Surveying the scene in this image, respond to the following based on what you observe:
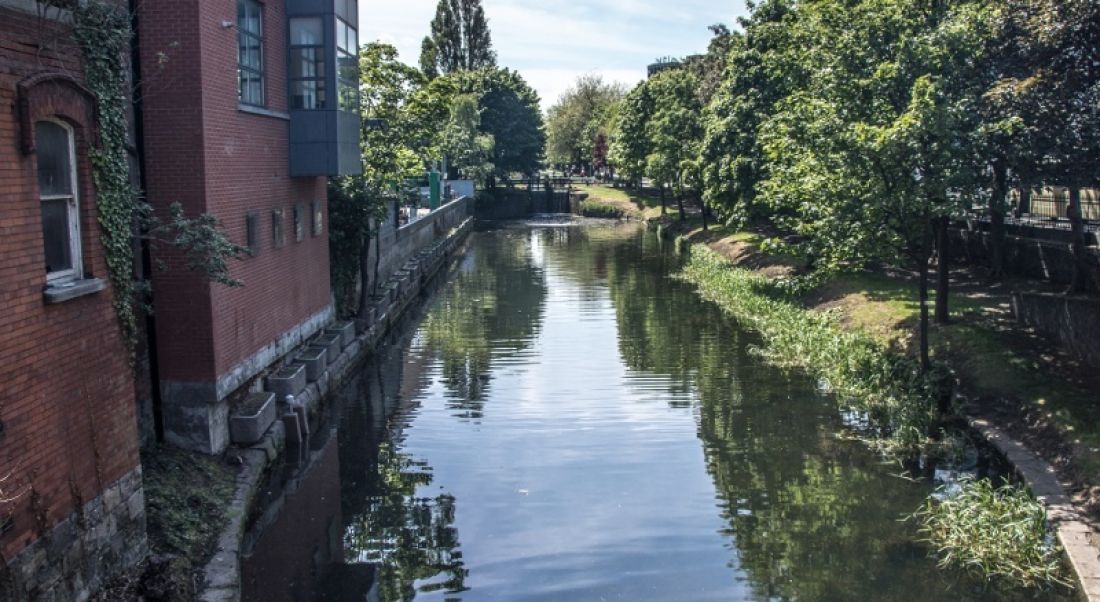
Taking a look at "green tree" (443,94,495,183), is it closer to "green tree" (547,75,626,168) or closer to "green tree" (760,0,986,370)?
"green tree" (547,75,626,168)

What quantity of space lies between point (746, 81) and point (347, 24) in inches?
792

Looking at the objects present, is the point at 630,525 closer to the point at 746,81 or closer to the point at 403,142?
the point at 403,142

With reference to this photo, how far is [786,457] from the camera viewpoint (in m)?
15.5

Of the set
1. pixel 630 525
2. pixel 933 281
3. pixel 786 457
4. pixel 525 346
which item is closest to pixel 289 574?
pixel 630 525

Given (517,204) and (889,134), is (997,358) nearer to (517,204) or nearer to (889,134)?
(889,134)

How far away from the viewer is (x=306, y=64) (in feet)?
60.1

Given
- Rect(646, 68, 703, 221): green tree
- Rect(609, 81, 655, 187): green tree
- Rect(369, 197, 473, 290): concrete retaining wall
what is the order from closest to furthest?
Rect(369, 197, 473, 290): concrete retaining wall < Rect(646, 68, 703, 221): green tree < Rect(609, 81, 655, 187): green tree

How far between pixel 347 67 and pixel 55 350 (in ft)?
40.8

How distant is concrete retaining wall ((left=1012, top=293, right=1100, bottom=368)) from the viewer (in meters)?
16.3

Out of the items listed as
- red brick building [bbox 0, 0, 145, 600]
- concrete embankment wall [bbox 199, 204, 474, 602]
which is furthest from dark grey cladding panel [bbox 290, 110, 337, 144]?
red brick building [bbox 0, 0, 145, 600]

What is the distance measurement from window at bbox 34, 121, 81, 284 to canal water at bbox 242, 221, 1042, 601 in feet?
12.9

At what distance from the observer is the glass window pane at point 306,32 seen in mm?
18141

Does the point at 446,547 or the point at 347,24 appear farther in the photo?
the point at 347,24

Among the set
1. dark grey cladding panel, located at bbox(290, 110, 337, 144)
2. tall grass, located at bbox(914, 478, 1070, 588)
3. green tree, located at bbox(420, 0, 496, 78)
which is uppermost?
green tree, located at bbox(420, 0, 496, 78)
